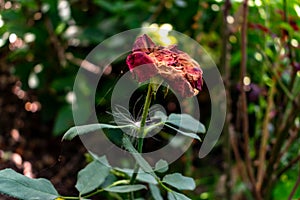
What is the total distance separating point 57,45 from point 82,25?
0.37 feet

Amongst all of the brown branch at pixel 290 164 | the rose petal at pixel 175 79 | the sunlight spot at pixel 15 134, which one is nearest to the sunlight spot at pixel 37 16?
the sunlight spot at pixel 15 134

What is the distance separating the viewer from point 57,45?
69.4 inches

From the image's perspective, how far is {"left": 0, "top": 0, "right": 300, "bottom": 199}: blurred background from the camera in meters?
1.20

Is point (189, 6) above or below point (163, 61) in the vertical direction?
below

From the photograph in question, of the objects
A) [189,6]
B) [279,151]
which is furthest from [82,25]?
[279,151]

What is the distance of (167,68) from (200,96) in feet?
4.59

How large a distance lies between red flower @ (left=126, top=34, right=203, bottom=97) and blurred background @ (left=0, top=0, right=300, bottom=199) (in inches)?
21.1

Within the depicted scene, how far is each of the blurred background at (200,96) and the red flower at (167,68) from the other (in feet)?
1.76

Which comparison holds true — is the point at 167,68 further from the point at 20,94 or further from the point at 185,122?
the point at 20,94

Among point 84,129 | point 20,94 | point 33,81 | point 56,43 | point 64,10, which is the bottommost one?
point 20,94

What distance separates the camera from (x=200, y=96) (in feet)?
6.27

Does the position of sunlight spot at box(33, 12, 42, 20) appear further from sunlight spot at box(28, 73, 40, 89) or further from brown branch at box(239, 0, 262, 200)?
brown branch at box(239, 0, 262, 200)

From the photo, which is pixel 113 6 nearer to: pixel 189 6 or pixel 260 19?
pixel 189 6

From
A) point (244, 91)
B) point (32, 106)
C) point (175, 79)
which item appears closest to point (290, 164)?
point (244, 91)
